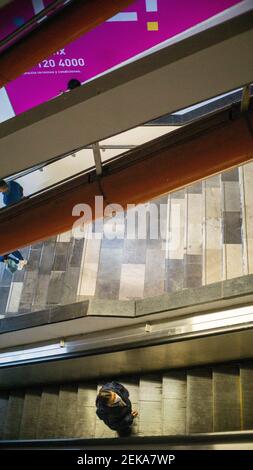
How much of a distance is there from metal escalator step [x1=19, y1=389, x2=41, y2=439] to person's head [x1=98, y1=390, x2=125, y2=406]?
148cm

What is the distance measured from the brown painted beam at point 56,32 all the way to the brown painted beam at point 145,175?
0.79 meters

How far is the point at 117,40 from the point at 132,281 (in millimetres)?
2448

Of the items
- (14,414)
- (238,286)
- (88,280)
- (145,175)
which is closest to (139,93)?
(145,175)

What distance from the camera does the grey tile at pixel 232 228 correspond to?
4.19m

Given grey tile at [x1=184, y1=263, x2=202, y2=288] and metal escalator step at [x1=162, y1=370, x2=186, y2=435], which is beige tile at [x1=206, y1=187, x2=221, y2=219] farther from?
metal escalator step at [x1=162, y1=370, x2=186, y2=435]

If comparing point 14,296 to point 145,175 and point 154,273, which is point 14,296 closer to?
point 154,273

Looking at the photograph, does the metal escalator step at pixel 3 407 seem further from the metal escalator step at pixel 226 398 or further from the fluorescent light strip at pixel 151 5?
the fluorescent light strip at pixel 151 5

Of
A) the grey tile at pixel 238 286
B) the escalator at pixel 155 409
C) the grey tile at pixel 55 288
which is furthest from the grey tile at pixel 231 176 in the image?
the grey tile at pixel 238 286

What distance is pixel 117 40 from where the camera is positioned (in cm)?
416

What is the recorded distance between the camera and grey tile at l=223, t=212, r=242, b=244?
4.19 metres

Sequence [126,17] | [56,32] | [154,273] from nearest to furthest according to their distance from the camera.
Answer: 1. [56,32]
2. [126,17]
3. [154,273]

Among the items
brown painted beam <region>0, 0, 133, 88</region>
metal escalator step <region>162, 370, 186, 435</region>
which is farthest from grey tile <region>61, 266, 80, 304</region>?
brown painted beam <region>0, 0, 133, 88</region>
